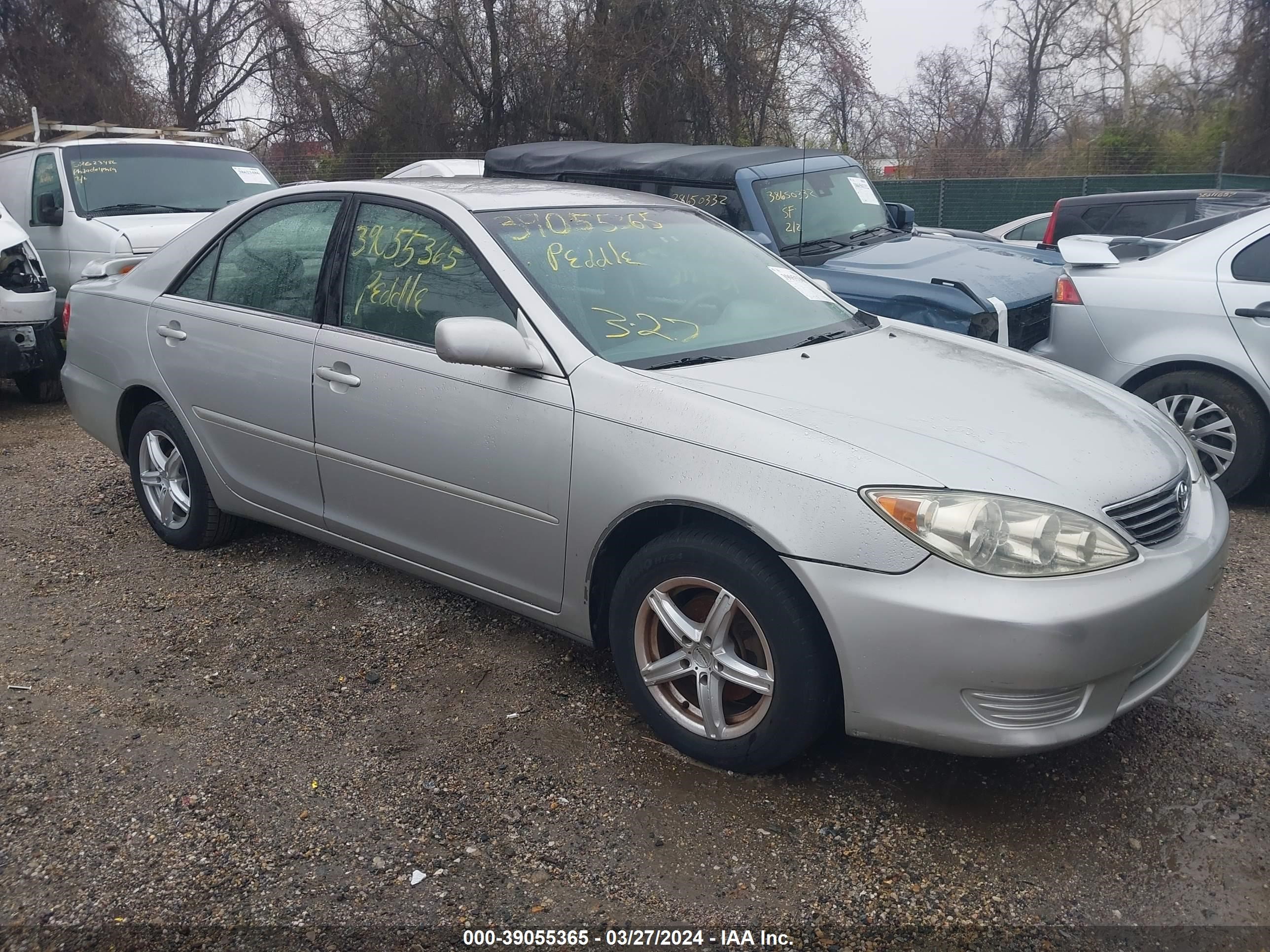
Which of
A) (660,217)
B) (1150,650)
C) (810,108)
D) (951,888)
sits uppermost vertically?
(810,108)

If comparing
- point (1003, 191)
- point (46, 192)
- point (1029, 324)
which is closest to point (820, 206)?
point (1029, 324)

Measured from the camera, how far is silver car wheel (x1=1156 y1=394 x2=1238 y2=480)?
17.3 feet

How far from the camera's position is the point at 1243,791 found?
293cm

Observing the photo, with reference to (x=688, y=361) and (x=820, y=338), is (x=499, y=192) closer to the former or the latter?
(x=688, y=361)

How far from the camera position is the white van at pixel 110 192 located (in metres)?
8.32

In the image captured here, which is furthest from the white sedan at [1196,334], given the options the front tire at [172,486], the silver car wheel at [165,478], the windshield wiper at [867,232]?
the silver car wheel at [165,478]

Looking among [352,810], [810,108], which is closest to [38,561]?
[352,810]

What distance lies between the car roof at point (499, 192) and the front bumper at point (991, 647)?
1.80 metres

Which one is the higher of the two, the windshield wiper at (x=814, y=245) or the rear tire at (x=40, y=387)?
the windshield wiper at (x=814, y=245)

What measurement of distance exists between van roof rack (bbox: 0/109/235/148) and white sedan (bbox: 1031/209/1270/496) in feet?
27.5

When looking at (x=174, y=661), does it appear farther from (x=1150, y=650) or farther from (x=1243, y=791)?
(x=1243, y=791)

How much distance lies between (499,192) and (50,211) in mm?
6356

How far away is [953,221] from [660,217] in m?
16.7

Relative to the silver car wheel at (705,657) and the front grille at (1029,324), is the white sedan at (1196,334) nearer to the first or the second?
the front grille at (1029,324)
